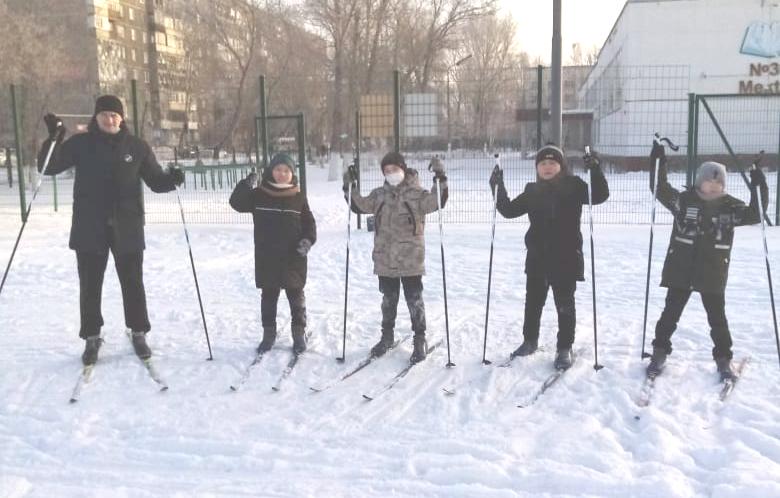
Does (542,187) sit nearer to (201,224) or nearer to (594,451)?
(594,451)

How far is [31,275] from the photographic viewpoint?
8.19 metres

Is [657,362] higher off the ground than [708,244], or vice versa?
[708,244]

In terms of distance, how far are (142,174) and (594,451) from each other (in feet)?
12.1

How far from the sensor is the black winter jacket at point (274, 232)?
5.16 meters

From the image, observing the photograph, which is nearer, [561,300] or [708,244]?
[708,244]

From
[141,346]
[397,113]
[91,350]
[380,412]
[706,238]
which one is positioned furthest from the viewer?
[397,113]

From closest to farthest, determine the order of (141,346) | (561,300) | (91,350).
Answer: (561,300) → (91,350) → (141,346)

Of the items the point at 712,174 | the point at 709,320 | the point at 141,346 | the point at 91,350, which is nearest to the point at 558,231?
the point at 712,174

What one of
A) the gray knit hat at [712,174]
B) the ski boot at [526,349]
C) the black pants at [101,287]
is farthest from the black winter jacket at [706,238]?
the black pants at [101,287]

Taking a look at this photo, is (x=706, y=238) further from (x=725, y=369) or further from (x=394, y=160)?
(x=394, y=160)

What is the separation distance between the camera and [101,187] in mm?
4805

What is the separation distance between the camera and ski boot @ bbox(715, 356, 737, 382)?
175 inches

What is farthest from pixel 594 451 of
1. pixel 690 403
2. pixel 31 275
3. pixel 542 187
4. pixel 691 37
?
pixel 691 37

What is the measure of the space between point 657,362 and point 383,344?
1.99 meters
